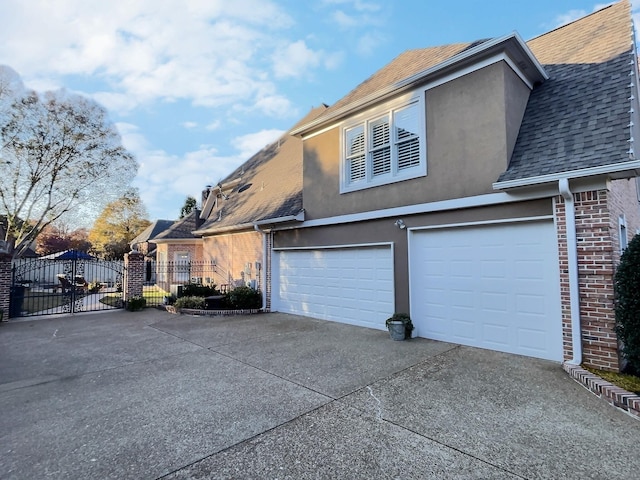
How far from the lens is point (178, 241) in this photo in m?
20.3

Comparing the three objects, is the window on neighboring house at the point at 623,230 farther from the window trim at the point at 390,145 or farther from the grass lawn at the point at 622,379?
the window trim at the point at 390,145

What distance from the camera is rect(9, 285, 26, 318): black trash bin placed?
11000 millimetres

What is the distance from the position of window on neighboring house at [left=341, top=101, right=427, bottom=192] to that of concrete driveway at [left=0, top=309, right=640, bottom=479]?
392cm

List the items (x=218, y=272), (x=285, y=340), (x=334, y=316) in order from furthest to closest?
(x=218, y=272) < (x=334, y=316) < (x=285, y=340)

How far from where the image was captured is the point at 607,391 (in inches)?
165

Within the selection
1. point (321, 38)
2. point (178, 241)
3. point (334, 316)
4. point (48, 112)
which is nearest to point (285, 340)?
point (334, 316)

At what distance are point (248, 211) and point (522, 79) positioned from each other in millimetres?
10052

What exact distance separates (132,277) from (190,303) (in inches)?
125

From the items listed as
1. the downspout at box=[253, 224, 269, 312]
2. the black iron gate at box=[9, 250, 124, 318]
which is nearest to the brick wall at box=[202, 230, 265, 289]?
the downspout at box=[253, 224, 269, 312]

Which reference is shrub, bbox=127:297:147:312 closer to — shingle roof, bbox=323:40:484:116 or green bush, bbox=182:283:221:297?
green bush, bbox=182:283:221:297

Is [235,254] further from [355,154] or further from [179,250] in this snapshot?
[179,250]

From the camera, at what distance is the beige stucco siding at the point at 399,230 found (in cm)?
610

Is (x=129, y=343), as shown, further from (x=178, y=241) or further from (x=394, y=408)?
(x=178, y=241)

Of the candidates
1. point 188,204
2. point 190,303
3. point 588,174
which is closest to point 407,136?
point 588,174
